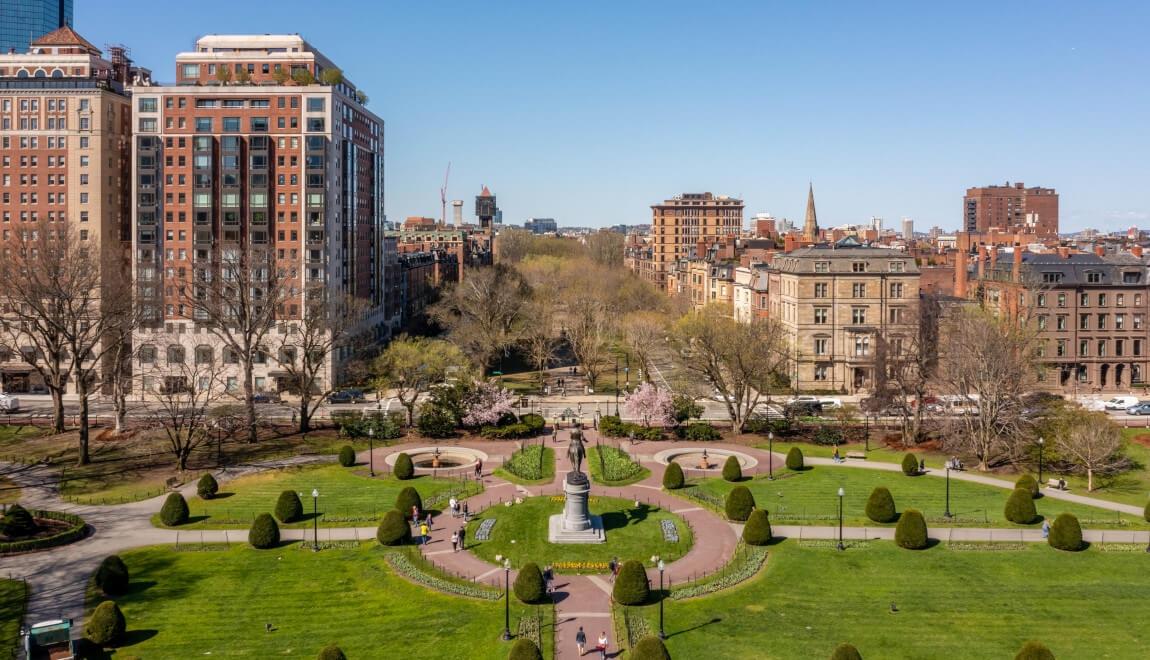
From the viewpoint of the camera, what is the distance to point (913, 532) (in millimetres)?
48531

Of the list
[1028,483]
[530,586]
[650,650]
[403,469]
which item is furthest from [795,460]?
[650,650]

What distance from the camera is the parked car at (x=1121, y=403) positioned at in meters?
85.2

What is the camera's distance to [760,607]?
41.4m

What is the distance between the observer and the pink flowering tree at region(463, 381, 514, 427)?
75688 mm

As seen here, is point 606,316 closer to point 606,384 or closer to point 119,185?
point 606,384

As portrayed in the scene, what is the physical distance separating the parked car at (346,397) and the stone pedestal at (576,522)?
47594mm

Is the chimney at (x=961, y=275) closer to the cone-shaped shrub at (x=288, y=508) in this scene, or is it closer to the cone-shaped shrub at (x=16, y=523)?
the cone-shaped shrub at (x=288, y=508)

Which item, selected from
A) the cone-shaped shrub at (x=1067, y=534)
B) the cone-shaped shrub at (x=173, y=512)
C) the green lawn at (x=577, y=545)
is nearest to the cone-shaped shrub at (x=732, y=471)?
the green lawn at (x=577, y=545)

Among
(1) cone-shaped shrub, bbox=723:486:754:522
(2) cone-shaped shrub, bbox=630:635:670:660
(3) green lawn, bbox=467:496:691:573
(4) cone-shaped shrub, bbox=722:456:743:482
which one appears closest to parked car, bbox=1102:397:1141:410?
(4) cone-shaped shrub, bbox=722:456:743:482

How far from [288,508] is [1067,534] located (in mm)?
42327

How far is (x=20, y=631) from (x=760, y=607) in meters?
31.5

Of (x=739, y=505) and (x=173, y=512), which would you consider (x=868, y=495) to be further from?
(x=173, y=512)

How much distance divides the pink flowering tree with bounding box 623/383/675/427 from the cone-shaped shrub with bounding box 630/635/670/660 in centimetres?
4289

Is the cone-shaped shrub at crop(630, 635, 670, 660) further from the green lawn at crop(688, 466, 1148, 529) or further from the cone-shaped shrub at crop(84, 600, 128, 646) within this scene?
the green lawn at crop(688, 466, 1148, 529)
